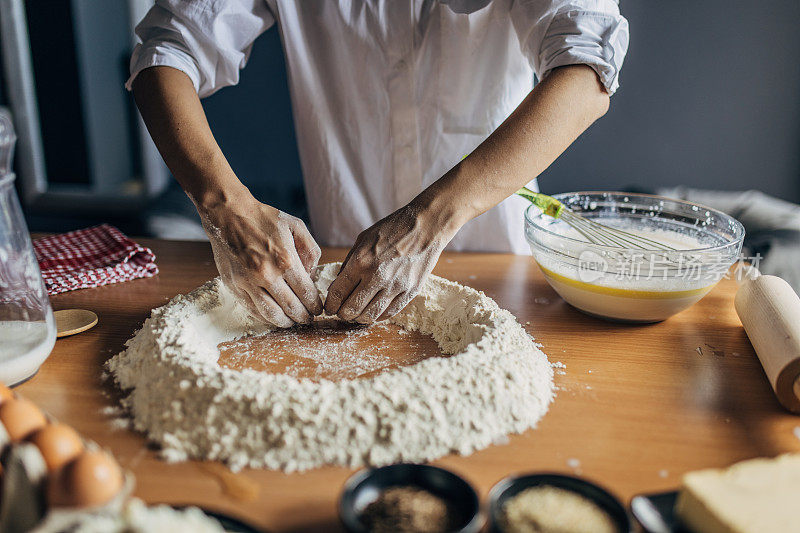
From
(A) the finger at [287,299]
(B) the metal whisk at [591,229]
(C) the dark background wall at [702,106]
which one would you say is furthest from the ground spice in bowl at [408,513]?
(C) the dark background wall at [702,106]

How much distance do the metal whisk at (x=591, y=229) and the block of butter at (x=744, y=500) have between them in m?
0.57

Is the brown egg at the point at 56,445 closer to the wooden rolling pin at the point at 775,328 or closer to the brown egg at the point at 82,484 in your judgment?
the brown egg at the point at 82,484

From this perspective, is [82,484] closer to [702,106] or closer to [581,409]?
[581,409]

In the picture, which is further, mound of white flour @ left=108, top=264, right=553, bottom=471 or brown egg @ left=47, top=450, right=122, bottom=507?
mound of white flour @ left=108, top=264, right=553, bottom=471

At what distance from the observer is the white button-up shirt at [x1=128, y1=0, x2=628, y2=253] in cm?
125

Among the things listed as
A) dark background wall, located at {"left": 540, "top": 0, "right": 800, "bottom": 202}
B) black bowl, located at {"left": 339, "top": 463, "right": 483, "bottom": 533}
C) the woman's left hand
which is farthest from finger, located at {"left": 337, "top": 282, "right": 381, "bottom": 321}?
dark background wall, located at {"left": 540, "top": 0, "right": 800, "bottom": 202}

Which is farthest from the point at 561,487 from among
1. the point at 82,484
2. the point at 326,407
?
the point at 82,484

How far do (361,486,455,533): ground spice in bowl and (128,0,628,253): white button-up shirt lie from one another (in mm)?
888

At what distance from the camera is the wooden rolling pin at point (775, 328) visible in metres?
0.82

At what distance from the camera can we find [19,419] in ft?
1.96

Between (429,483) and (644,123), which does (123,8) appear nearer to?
(644,123)

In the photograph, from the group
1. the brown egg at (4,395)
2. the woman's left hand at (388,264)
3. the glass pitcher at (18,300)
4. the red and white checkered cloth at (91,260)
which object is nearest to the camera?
the brown egg at (4,395)

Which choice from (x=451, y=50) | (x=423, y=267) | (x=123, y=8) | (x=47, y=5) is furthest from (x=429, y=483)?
(x=47, y=5)

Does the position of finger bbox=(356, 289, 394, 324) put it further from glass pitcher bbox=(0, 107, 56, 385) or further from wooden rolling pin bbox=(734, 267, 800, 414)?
wooden rolling pin bbox=(734, 267, 800, 414)
